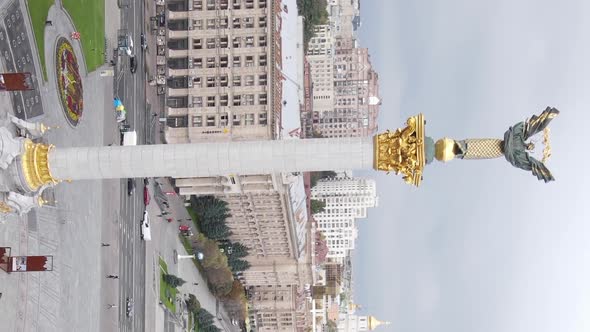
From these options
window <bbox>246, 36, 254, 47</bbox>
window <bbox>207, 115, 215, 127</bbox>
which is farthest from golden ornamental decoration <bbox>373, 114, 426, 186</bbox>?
window <bbox>246, 36, 254, 47</bbox>

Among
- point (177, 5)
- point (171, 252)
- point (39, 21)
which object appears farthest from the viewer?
point (171, 252)

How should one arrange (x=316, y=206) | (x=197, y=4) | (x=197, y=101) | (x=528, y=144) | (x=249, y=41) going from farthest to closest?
(x=316, y=206)
(x=197, y=4)
(x=249, y=41)
(x=197, y=101)
(x=528, y=144)

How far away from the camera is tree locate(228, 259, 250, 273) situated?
12295cm

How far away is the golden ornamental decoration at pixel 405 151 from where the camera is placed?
4291 cm

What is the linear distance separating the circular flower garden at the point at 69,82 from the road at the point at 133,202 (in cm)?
1042

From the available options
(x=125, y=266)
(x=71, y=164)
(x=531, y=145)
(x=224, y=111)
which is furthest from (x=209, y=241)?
(x=531, y=145)

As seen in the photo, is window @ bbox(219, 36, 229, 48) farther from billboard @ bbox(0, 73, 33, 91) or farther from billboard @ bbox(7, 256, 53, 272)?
billboard @ bbox(7, 256, 53, 272)

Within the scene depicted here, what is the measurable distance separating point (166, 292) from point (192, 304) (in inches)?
438

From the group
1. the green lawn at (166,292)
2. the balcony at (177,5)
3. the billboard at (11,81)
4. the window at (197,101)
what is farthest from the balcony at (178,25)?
the billboard at (11,81)

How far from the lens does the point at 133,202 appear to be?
3388 inches

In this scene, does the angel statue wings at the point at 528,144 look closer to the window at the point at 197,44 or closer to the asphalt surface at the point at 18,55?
the asphalt surface at the point at 18,55

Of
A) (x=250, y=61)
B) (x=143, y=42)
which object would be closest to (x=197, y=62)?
(x=250, y=61)

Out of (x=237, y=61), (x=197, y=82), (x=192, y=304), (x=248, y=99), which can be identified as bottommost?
(x=192, y=304)

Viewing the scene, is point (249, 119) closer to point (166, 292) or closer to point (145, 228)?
point (145, 228)
